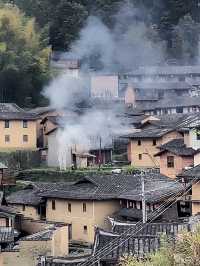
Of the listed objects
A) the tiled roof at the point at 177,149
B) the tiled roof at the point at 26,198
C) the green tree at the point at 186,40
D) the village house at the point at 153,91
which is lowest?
the tiled roof at the point at 26,198

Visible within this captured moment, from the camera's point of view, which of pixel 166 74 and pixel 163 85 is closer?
pixel 163 85

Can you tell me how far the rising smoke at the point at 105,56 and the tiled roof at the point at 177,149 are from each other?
18.8ft

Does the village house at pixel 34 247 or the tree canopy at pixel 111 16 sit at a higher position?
the tree canopy at pixel 111 16

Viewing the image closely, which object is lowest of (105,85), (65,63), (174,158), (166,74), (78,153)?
(174,158)

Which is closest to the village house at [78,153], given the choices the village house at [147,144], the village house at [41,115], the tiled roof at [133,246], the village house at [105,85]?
the village house at [41,115]

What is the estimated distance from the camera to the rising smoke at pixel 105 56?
4212cm

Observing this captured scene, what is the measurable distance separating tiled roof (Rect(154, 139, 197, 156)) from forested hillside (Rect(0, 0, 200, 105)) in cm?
1368

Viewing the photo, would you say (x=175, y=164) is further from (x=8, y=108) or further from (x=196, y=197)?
(x=8, y=108)

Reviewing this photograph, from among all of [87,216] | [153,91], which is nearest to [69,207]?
[87,216]

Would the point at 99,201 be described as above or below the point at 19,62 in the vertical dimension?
below

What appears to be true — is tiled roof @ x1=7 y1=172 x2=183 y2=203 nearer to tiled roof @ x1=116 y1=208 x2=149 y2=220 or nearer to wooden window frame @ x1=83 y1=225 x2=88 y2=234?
tiled roof @ x1=116 y1=208 x2=149 y2=220

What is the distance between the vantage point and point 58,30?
192ft

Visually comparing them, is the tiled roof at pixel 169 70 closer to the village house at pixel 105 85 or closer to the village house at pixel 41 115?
the village house at pixel 105 85

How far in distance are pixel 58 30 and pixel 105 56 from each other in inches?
177
